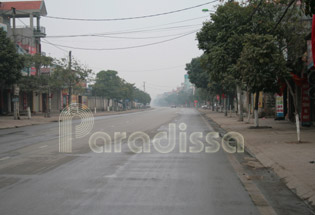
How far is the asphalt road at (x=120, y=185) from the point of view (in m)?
5.58

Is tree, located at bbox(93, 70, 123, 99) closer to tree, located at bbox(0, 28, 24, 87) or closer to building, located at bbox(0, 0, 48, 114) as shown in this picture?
building, located at bbox(0, 0, 48, 114)

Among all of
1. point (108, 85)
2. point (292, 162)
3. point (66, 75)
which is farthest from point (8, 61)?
point (108, 85)

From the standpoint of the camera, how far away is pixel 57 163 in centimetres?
966

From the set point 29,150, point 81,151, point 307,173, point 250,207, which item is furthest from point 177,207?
point 29,150

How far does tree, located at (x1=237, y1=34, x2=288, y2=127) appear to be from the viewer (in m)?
17.4

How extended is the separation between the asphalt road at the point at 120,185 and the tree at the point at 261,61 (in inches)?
317

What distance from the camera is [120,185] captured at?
707 centimetres

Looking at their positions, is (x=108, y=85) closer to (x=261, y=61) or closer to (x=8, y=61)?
(x=8, y=61)

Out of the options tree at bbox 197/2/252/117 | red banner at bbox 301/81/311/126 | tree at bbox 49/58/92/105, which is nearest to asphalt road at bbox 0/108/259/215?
tree at bbox 197/2/252/117

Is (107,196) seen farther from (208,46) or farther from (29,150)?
(208,46)

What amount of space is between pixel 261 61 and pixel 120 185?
487 inches

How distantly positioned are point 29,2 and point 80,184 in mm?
54033

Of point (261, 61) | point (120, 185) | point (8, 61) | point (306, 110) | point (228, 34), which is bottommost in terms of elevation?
point (120, 185)

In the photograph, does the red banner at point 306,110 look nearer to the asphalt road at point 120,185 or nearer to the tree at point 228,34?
the tree at point 228,34
